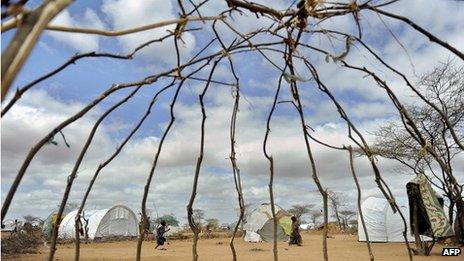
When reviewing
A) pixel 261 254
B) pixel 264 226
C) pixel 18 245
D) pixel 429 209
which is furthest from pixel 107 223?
pixel 429 209

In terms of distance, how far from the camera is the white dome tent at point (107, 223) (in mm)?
39344

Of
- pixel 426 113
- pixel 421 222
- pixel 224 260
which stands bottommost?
pixel 224 260

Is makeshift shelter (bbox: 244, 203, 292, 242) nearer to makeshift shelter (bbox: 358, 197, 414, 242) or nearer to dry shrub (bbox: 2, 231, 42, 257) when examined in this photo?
makeshift shelter (bbox: 358, 197, 414, 242)

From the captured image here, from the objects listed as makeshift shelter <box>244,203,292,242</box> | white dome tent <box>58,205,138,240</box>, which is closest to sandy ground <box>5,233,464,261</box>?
makeshift shelter <box>244,203,292,242</box>

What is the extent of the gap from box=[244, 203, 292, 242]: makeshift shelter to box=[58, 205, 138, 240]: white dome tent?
13861 millimetres

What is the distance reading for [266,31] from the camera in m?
2.42

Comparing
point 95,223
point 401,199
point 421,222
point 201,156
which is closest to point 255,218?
point 401,199

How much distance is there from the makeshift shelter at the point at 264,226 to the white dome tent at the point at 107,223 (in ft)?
45.5

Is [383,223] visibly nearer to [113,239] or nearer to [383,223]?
[383,223]

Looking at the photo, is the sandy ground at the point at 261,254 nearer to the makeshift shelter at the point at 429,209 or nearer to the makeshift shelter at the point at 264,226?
the makeshift shelter at the point at 429,209

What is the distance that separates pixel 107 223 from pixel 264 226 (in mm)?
15699

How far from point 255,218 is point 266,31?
99.8 ft

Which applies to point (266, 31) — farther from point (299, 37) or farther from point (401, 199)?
point (401, 199)

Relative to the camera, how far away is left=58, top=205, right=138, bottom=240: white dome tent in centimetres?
3934
